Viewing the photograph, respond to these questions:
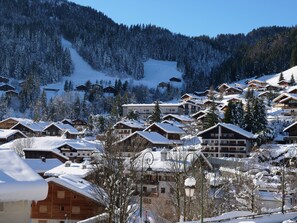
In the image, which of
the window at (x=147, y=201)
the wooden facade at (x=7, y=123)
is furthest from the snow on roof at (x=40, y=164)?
the wooden facade at (x=7, y=123)

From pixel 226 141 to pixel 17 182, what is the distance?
165ft

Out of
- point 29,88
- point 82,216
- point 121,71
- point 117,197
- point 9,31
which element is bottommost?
point 82,216

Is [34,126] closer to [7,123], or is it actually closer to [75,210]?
[7,123]

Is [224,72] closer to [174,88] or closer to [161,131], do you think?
[174,88]

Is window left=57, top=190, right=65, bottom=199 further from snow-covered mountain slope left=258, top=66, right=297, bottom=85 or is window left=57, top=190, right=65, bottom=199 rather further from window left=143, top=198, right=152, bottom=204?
snow-covered mountain slope left=258, top=66, right=297, bottom=85

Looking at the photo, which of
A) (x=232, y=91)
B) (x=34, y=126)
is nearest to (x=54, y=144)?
(x=34, y=126)

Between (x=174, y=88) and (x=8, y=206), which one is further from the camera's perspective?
(x=174, y=88)

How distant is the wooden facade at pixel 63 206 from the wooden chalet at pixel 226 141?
97.4 ft

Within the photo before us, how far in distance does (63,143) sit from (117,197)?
43.6 meters

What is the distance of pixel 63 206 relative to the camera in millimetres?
31234

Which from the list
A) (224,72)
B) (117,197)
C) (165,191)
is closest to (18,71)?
(224,72)

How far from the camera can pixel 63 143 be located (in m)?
61.2

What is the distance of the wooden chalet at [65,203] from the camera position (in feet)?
99.2

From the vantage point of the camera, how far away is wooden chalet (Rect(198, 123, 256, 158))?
190 feet
